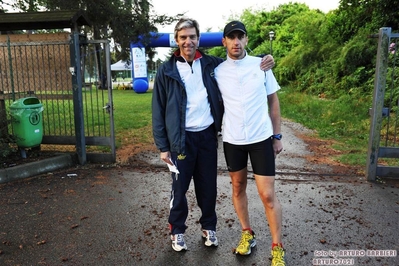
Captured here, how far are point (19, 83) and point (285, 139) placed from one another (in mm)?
6228

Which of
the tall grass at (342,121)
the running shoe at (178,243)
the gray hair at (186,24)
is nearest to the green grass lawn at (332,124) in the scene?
the tall grass at (342,121)

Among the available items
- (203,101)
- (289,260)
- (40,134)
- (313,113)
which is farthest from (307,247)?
(313,113)

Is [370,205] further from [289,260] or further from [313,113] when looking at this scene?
[313,113]

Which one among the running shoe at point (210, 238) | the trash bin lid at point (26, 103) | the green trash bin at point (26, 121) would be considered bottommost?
the running shoe at point (210, 238)

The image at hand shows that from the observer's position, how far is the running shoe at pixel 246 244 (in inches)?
127

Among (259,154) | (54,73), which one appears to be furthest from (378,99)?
(54,73)

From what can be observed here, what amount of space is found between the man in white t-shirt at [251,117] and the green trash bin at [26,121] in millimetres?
4042

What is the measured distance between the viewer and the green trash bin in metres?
5.75

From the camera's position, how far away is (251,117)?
293 cm

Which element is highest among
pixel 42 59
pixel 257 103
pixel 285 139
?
pixel 42 59

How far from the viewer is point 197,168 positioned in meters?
3.30

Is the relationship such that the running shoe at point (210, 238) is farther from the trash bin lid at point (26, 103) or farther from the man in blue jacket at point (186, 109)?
the trash bin lid at point (26, 103)

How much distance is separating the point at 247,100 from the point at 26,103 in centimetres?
447

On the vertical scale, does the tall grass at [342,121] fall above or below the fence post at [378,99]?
below
